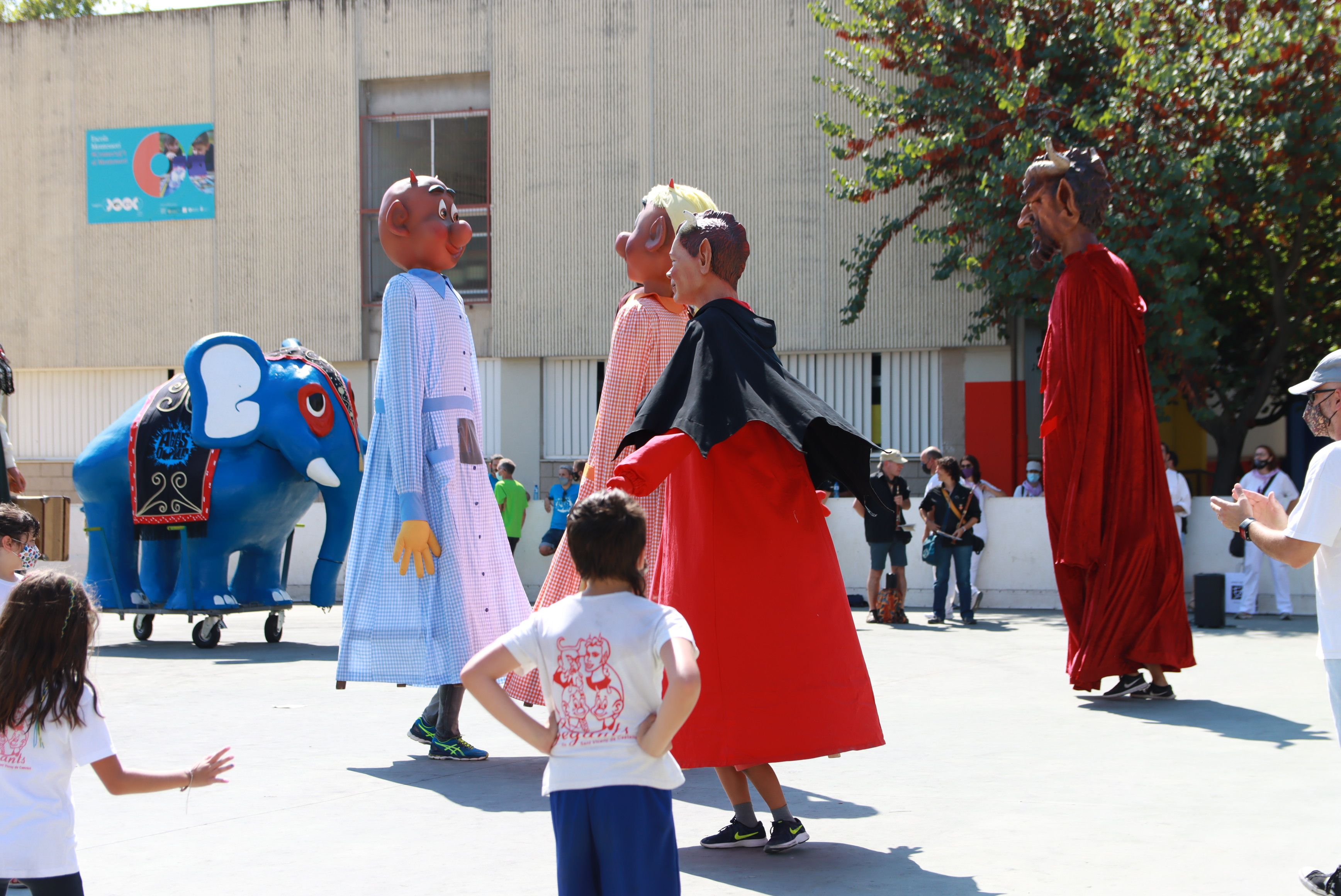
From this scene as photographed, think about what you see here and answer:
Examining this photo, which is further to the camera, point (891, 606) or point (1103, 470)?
point (891, 606)

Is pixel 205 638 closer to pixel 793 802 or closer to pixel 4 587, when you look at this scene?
pixel 793 802

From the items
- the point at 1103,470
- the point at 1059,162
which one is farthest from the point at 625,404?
the point at 1059,162

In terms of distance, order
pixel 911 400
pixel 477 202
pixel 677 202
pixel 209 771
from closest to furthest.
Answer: pixel 209 771, pixel 677 202, pixel 911 400, pixel 477 202

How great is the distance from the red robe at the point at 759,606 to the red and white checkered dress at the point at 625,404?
946 mm

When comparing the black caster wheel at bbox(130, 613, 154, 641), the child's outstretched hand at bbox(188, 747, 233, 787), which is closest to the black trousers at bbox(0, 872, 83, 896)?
the child's outstretched hand at bbox(188, 747, 233, 787)

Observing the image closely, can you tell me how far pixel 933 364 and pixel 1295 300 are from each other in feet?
14.5

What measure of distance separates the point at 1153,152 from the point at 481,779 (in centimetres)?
1175

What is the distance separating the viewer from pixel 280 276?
21.2m

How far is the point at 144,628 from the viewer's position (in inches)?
440

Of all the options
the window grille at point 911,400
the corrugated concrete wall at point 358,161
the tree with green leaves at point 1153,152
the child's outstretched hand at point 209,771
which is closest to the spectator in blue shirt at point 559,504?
the corrugated concrete wall at point 358,161

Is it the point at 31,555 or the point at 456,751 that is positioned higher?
the point at 31,555

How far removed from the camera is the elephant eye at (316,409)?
10.5m

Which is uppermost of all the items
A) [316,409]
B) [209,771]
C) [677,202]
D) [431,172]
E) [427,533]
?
[431,172]

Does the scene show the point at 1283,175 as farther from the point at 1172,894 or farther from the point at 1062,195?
the point at 1172,894
